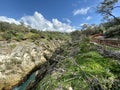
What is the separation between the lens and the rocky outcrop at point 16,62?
88.1ft

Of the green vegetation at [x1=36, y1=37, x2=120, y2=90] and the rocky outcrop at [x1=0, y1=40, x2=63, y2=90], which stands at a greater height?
the green vegetation at [x1=36, y1=37, x2=120, y2=90]

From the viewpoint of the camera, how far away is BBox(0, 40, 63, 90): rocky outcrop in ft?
88.1

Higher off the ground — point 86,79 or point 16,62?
point 86,79

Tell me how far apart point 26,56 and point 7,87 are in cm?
1198

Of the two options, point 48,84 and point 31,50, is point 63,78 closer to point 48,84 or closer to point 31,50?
point 48,84

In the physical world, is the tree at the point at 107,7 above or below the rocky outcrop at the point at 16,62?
above

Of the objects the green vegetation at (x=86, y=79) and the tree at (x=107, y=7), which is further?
the tree at (x=107, y=7)

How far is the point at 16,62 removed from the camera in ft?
107

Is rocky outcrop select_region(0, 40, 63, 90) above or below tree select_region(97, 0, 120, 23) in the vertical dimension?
below

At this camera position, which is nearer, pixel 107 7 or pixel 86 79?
pixel 86 79

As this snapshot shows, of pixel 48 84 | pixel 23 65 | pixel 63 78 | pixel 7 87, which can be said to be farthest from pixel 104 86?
pixel 23 65

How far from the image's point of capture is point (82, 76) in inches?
284

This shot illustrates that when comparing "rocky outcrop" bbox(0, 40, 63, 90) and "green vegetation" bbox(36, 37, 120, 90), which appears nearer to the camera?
"green vegetation" bbox(36, 37, 120, 90)

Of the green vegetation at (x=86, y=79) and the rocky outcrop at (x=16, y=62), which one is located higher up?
the green vegetation at (x=86, y=79)
